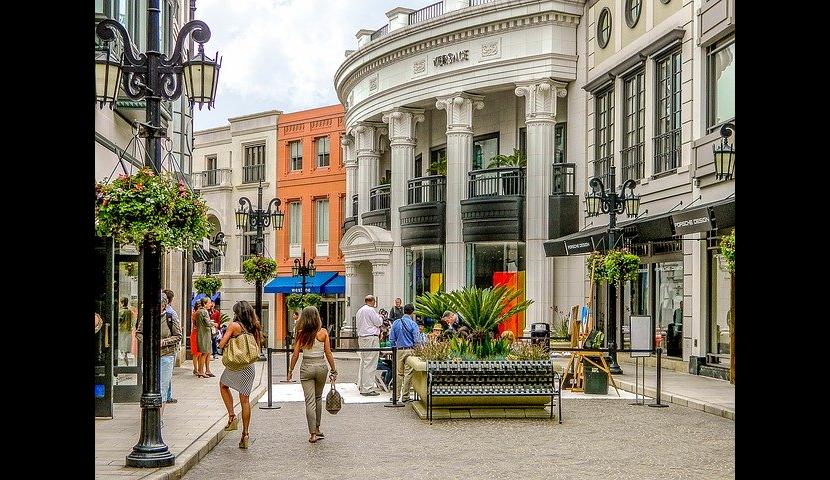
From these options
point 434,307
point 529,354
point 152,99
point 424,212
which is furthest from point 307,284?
point 152,99

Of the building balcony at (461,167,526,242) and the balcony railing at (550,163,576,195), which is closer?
the balcony railing at (550,163,576,195)

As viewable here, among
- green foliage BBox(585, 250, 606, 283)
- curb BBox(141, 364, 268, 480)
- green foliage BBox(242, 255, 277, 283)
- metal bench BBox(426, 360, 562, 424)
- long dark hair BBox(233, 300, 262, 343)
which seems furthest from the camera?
green foliage BBox(242, 255, 277, 283)

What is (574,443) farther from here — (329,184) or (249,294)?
(249,294)

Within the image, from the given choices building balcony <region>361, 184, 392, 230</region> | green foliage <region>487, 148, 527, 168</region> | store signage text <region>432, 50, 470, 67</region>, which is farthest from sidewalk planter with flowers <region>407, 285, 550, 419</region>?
building balcony <region>361, 184, 392, 230</region>

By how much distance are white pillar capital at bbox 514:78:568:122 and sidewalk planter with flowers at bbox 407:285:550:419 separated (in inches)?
683

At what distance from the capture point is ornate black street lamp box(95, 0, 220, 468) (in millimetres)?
11344

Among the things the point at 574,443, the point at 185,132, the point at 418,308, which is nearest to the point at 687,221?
the point at 418,308

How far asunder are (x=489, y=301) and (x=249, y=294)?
43446 millimetres

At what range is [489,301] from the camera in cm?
1809

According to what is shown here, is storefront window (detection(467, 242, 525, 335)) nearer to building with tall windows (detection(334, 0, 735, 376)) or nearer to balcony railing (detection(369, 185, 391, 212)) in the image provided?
building with tall windows (detection(334, 0, 735, 376))

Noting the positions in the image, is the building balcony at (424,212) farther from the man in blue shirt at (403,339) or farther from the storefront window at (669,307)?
the man in blue shirt at (403,339)

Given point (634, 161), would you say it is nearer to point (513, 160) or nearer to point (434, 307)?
point (513, 160)

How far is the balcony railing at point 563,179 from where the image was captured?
1384 inches

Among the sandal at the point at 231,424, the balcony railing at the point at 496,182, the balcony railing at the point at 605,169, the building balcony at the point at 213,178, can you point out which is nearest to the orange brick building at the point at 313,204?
the building balcony at the point at 213,178
